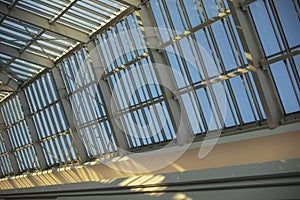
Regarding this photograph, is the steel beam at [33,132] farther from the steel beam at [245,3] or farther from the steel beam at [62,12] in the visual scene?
the steel beam at [245,3]

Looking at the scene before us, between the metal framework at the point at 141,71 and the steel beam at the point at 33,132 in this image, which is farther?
the steel beam at the point at 33,132

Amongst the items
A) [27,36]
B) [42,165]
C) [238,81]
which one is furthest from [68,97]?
[238,81]

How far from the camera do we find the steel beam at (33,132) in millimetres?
30375

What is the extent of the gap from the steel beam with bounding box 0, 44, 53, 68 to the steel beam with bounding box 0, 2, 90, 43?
435 cm

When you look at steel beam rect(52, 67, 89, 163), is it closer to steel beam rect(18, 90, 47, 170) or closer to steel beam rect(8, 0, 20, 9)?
steel beam rect(8, 0, 20, 9)

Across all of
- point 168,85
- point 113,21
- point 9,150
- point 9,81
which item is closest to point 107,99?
point 113,21

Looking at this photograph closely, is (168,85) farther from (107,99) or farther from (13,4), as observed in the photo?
(13,4)

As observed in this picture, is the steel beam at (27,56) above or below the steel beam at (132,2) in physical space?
above

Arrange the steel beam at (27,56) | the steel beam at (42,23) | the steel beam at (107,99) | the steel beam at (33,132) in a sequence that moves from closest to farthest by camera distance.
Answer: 1. the steel beam at (42,23)
2. the steel beam at (107,99)
3. the steel beam at (27,56)
4. the steel beam at (33,132)

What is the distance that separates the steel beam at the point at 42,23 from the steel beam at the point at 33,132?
10.5 meters

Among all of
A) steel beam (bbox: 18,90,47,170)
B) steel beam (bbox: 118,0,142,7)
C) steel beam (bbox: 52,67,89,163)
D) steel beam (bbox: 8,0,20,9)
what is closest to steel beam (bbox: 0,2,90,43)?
steel beam (bbox: 8,0,20,9)

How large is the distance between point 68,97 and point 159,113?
8970mm

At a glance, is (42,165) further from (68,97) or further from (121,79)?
(121,79)

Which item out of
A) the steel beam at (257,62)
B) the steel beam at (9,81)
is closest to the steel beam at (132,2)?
the steel beam at (257,62)
